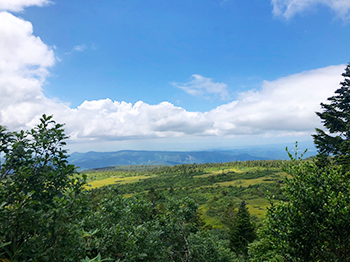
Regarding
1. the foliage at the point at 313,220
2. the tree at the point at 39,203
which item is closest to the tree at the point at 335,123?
the foliage at the point at 313,220

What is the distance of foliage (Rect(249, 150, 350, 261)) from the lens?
6.52 m

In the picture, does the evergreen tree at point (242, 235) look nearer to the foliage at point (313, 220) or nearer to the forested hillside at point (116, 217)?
the forested hillside at point (116, 217)

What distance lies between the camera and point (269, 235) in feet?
25.2

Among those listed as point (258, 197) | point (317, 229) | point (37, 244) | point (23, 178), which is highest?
point (23, 178)

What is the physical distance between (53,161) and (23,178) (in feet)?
2.58

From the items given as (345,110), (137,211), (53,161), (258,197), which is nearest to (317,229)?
(137,211)

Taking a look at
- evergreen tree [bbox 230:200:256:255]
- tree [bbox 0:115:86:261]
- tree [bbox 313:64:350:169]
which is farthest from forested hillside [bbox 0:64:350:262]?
evergreen tree [bbox 230:200:256:255]

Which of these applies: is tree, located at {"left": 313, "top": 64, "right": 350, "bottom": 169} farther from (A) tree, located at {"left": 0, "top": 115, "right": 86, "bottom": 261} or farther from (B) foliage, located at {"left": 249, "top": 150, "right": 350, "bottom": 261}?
(A) tree, located at {"left": 0, "top": 115, "right": 86, "bottom": 261}

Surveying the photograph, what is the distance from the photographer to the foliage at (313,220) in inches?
257

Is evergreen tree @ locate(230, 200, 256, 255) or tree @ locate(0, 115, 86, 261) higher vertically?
tree @ locate(0, 115, 86, 261)

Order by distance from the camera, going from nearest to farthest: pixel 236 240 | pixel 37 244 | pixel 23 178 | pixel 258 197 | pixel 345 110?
pixel 37 244 < pixel 23 178 < pixel 345 110 < pixel 236 240 < pixel 258 197

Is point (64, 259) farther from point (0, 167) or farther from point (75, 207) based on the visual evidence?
point (0, 167)

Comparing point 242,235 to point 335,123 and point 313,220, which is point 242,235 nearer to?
point 335,123

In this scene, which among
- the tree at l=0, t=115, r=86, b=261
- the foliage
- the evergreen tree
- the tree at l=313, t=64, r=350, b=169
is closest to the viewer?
the tree at l=0, t=115, r=86, b=261
